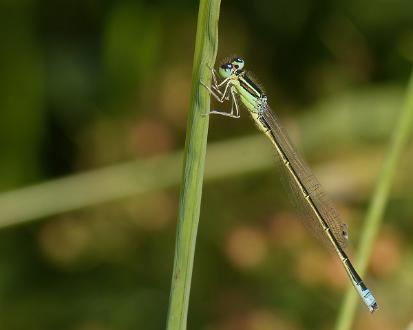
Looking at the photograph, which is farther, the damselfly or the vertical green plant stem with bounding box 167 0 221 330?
the damselfly

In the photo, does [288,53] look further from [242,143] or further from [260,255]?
[260,255]

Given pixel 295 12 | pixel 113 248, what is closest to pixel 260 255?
pixel 113 248

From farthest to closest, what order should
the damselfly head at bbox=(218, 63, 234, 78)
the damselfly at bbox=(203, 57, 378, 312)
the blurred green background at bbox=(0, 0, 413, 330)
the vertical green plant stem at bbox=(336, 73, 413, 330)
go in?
the blurred green background at bbox=(0, 0, 413, 330), the damselfly at bbox=(203, 57, 378, 312), the damselfly head at bbox=(218, 63, 234, 78), the vertical green plant stem at bbox=(336, 73, 413, 330)

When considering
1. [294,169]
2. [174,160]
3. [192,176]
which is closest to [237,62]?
[294,169]

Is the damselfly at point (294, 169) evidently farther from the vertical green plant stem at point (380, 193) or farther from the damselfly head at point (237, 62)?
the vertical green plant stem at point (380, 193)

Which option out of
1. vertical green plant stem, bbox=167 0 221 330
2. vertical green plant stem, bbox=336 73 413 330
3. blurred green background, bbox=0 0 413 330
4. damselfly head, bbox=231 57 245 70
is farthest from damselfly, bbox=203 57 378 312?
vertical green plant stem, bbox=167 0 221 330

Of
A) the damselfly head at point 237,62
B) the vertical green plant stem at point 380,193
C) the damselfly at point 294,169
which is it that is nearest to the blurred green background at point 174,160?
the damselfly at point 294,169

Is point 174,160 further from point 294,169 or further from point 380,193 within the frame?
point 380,193

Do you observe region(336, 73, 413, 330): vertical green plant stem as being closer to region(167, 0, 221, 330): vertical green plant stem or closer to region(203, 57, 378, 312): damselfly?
region(167, 0, 221, 330): vertical green plant stem
